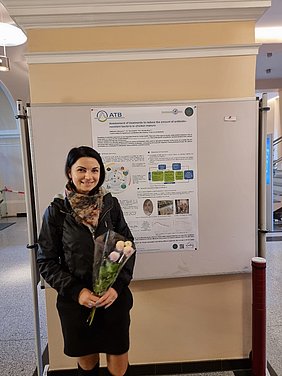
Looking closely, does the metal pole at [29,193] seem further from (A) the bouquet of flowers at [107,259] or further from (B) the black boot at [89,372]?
(A) the bouquet of flowers at [107,259]

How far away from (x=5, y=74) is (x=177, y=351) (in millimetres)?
6837

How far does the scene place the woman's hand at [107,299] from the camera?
139cm

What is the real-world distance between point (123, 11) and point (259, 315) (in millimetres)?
2082

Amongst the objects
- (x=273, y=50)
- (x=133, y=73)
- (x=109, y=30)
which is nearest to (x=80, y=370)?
(x=133, y=73)

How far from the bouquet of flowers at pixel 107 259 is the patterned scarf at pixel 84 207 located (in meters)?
0.11

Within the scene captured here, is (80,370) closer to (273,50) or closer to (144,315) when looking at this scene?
(144,315)

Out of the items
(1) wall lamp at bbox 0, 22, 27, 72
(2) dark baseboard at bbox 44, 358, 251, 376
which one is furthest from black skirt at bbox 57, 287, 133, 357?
(1) wall lamp at bbox 0, 22, 27, 72

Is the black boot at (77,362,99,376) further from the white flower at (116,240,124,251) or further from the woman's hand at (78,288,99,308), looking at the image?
the white flower at (116,240,124,251)

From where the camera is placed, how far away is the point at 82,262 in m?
1.44

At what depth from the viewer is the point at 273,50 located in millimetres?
5367

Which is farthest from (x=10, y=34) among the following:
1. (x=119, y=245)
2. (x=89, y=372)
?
(x=89, y=372)

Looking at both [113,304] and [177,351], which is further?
[177,351]

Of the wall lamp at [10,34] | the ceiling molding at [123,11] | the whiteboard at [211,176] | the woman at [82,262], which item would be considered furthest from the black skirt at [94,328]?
the wall lamp at [10,34]

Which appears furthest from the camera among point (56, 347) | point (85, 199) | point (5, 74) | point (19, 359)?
point (5, 74)
